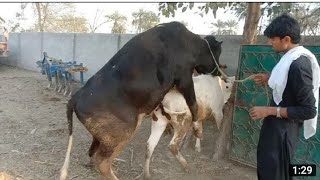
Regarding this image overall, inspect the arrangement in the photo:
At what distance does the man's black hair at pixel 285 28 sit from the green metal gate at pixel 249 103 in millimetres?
1813

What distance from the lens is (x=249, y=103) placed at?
454 cm

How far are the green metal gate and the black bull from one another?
986 millimetres

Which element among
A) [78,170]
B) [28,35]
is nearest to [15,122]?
[78,170]

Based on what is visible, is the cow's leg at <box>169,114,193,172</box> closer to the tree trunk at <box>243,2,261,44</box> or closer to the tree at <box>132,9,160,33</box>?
the tree trunk at <box>243,2,261,44</box>

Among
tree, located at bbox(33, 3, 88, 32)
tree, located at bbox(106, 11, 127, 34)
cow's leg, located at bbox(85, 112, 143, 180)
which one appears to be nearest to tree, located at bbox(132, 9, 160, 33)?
tree, located at bbox(106, 11, 127, 34)

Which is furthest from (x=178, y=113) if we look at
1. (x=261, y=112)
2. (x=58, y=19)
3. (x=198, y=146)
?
(x=58, y=19)

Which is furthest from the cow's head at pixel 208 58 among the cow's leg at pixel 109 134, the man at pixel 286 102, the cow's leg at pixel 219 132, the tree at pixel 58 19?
the tree at pixel 58 19

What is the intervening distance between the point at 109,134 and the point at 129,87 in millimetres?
522

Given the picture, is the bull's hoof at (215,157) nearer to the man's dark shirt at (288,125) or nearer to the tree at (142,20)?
the man's dark shirt at (288,125)

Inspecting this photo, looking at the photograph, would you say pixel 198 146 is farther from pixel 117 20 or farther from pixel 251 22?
pixel 117 20

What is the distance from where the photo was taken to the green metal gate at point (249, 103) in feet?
13.8

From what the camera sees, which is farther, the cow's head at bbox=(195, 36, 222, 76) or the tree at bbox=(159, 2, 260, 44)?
the tree at bbox=(159, 2, 260, 44)

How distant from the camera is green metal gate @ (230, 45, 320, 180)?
421 centimetres

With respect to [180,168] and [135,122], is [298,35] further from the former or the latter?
[180,168]
